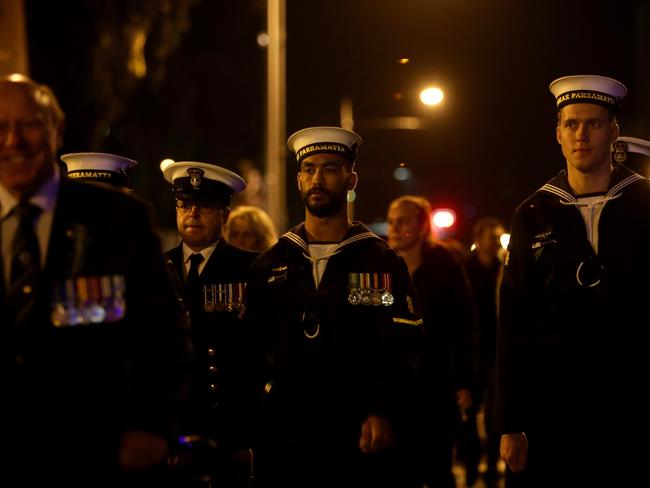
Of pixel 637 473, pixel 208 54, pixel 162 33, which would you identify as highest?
pixel 208 54

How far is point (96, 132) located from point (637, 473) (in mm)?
18834

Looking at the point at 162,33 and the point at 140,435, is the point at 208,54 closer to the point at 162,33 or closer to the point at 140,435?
the point at 162,33

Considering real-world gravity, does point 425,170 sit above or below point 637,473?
above

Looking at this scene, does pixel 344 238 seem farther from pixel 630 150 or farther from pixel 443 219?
pixel 443 219

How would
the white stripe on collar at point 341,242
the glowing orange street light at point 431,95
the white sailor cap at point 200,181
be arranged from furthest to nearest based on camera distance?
the glowing orange street light at point 431,95 → the white sailor cap at point 200,181 → the white stripe on collar at point 341,242

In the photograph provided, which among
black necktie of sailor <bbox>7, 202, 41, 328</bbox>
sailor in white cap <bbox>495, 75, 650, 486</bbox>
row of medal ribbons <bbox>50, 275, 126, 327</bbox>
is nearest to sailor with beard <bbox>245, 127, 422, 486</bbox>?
sailor in white cap <bbox>495, 75, 650, 486</bbox>

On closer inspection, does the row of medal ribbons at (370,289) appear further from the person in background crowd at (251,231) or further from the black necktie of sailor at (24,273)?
the black necktie of sailor at (24,273)

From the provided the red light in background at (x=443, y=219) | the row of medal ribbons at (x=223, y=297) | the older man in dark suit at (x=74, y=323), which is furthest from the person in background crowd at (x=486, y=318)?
the red light in background at (x=443, y=219)

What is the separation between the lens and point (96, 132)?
21.6 meters

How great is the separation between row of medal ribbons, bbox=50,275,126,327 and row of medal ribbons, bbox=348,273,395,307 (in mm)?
2143

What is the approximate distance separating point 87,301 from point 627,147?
3.67 meters

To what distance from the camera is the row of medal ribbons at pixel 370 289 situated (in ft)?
17.7

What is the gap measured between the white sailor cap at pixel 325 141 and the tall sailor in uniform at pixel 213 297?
2.14 ft

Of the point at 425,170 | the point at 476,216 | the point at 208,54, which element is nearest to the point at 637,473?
the point at 425,170
